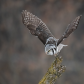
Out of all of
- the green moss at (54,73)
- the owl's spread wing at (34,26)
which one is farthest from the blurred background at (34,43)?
the green moss at (54,73)

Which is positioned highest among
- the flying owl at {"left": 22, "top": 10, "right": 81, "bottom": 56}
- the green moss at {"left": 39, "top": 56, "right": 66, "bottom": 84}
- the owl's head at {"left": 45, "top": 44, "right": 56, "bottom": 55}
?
the flying owl at {"left": 22, "top": 10, "right": 81, "bottom": 56}

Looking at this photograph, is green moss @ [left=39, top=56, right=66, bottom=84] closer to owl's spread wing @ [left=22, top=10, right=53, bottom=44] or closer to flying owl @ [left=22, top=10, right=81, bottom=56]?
flying owl @ [left=22, top=10, right=81, bottom=56]

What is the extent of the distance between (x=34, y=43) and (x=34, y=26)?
4.21ft

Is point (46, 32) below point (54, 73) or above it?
above

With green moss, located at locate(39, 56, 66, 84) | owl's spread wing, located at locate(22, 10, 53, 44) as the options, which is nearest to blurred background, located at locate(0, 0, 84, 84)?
owl's spread wing, located at locate(22, 10, 53, 44)

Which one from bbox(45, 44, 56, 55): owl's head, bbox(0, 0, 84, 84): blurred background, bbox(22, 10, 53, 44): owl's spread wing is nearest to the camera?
bbox(45, 44, 56, 55): owl's head

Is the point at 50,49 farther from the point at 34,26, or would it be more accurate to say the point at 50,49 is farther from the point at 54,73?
the point at 34,26

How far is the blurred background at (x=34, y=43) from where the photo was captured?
2.24 m

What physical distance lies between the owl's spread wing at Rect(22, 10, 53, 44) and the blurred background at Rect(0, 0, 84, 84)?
1.17m

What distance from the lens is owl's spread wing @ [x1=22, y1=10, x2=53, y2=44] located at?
3.40 feet

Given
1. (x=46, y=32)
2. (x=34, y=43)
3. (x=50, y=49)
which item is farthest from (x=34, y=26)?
(x=34, y=43)

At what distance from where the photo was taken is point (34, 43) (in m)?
2.38

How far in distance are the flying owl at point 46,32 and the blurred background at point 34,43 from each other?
1.18 m

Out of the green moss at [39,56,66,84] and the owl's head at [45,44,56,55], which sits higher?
the owl's head at [45,44,56,55]
